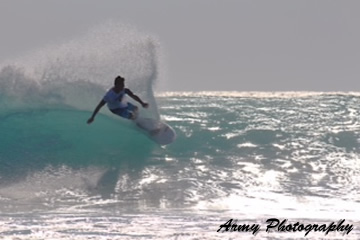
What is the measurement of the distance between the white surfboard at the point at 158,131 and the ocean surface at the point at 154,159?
0.69 ft

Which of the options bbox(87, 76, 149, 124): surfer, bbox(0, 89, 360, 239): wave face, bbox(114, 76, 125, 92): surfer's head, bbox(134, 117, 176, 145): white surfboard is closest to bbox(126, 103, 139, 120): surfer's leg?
bbox(87, 76, 149, 124): surfer

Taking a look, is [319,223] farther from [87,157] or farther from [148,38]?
[148,38]

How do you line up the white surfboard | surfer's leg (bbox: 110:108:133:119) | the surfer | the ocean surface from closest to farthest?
the ocean surface → the surfer → surfer's leg (bbox: 110:108:133:119) → the white surfboard

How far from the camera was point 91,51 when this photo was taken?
19.8 metres

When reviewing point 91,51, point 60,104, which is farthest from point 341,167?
point 91,51

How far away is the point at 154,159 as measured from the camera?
1456 cm

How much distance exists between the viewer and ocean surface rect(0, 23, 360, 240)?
1030 cm

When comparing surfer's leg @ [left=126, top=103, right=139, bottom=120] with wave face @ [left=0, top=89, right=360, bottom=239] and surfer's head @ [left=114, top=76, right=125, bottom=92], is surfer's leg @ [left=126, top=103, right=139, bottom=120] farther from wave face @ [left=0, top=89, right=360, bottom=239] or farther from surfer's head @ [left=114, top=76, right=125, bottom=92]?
wave face @ [left=0, top=89, right=360, bottom=239]

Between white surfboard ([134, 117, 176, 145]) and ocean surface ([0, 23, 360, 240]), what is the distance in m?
0.21

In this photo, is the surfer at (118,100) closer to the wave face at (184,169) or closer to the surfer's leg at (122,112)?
the surfer's leg at (122,112)

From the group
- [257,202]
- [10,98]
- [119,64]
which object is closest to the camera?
[257,202]

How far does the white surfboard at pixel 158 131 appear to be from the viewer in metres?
15.5

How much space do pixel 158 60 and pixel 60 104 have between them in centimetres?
264

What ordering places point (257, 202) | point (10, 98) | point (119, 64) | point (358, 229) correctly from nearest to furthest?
point (358, 229), point (257, 202), point (10, 98), point (119, 64)
